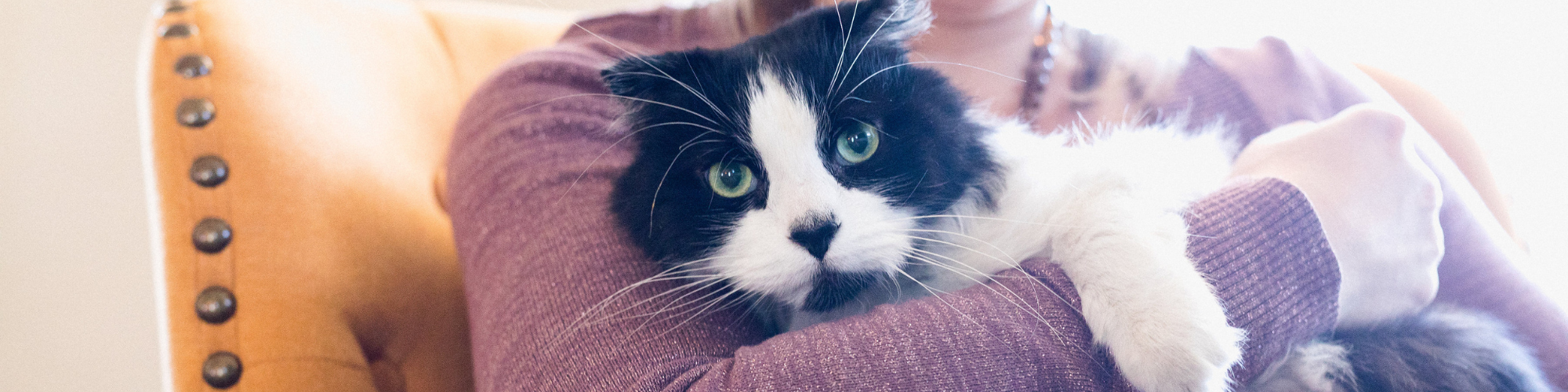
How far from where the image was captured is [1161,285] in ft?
2.19

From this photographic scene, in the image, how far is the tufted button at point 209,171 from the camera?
3.08 ft

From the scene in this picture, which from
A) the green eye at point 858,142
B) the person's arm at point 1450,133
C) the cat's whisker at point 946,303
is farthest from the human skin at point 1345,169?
the person's arm at point 1450,133

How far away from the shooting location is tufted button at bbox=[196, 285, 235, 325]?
3.00 ft

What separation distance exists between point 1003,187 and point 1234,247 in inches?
8.8

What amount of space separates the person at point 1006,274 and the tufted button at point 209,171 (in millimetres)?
266

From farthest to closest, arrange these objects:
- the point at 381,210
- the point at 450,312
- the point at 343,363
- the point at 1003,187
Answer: the point at 450,312 → the point at 381,210 → the point at 343,363 → the point at 1003,187

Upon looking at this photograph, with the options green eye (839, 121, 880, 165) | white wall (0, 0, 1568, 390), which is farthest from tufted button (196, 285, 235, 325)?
white wall (0, 0, 1568, 390)

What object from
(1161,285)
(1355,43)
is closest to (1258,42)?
(1355,43)

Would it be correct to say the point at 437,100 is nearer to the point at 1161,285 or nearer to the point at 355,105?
the point at 355,105

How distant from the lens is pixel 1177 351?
628 mm

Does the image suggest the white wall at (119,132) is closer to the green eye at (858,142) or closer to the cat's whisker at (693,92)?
the green eye at (858,142)

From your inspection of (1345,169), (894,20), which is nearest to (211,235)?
(894,20)

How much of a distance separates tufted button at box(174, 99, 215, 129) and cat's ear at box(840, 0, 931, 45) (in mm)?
811

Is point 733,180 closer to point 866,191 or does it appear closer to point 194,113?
point 866,191
